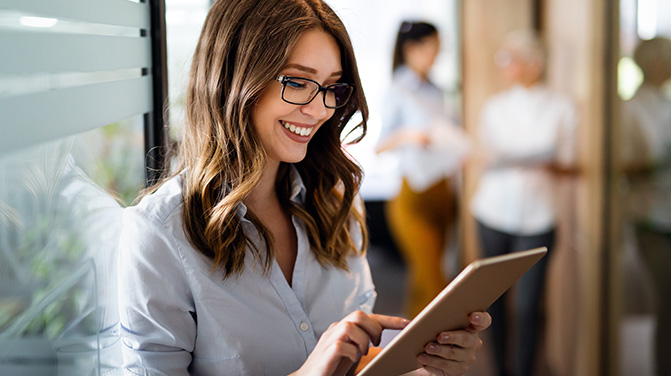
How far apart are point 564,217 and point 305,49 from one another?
252 cm

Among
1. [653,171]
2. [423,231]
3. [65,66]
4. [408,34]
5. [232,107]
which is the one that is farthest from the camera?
[423,231]

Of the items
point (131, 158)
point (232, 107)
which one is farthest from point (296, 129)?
point (131, 158)

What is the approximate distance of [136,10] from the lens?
4.27 feet

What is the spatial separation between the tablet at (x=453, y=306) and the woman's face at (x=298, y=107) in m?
0.46

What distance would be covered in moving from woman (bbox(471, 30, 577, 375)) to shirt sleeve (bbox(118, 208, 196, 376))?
2.18 metres

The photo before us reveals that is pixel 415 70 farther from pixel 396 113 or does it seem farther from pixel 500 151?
pixel 500 151

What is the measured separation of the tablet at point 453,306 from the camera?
891 millimetres

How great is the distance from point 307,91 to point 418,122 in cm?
228

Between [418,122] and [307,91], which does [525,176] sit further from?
[307,91]

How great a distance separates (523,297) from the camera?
9.93 ft

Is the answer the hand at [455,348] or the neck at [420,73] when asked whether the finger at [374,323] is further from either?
the neck at [420,73]

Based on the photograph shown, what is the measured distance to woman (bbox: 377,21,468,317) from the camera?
3.37m

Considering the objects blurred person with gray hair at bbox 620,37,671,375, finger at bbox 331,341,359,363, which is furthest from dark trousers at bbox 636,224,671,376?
finger at bbox 331,341,359,363

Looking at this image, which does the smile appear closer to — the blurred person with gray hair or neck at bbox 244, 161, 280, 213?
neck at bbox 244, 161, 280, 213
